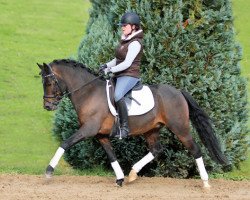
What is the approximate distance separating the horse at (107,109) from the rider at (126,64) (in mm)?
226

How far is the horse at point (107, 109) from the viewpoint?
994 cm

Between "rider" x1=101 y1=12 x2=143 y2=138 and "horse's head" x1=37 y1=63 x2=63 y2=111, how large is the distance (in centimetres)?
86

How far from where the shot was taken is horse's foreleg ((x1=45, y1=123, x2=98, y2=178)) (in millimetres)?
9673

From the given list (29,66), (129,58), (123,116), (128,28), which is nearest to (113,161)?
(123,116)

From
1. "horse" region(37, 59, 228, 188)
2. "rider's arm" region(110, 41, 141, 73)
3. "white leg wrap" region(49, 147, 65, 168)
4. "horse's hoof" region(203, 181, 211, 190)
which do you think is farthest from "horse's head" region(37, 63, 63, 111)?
"horse's hoof" region(203, 181, 211, 190)

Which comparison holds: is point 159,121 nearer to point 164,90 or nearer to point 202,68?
point 164,90

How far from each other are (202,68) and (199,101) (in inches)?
25.5

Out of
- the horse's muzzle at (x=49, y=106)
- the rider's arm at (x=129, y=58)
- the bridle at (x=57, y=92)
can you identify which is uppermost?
the rider's arm at (x=129, y=58)

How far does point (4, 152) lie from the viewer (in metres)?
15.3

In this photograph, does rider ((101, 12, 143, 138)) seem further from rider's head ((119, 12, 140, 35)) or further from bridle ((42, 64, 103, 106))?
bridle ((42, 64, 103, 106))

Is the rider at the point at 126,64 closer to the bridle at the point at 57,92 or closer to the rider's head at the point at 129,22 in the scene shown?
the rider's head at the point at 129,22

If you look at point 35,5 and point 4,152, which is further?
point 35,5

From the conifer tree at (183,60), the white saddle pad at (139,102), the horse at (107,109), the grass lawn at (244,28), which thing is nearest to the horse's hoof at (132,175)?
the horse at (107,109)

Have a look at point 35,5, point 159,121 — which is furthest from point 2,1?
point 159,121
